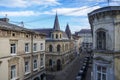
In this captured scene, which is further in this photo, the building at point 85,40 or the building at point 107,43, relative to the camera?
the building at point 85,40

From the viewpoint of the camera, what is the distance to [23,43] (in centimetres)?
2419

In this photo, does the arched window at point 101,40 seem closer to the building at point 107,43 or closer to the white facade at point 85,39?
the building at point 107,43

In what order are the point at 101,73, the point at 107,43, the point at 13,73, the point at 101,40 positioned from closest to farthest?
the point at 107,43, the point at 101,73, the point at 101,40, the point at 13,73

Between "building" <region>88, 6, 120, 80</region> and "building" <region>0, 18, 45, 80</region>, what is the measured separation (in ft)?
33.9

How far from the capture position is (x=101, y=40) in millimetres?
15555

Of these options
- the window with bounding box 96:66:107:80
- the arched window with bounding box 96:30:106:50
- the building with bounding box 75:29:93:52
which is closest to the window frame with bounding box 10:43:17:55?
the arched window with bounding box 96:30:106:50

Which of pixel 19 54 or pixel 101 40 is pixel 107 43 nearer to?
pixel 101 40

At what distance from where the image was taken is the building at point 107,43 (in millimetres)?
14195

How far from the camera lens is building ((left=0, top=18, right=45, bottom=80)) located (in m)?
19.9

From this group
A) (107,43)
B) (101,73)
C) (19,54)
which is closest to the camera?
(107,43)

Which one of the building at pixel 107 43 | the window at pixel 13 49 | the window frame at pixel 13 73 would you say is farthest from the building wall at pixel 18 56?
the building at pixel 107 43

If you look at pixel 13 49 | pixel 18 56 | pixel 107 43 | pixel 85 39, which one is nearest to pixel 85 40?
pixel 85 39

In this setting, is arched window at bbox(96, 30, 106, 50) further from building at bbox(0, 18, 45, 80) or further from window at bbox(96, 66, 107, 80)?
building at bbox(0, 18, 45, 80)

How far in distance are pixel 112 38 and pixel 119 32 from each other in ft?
2.42
